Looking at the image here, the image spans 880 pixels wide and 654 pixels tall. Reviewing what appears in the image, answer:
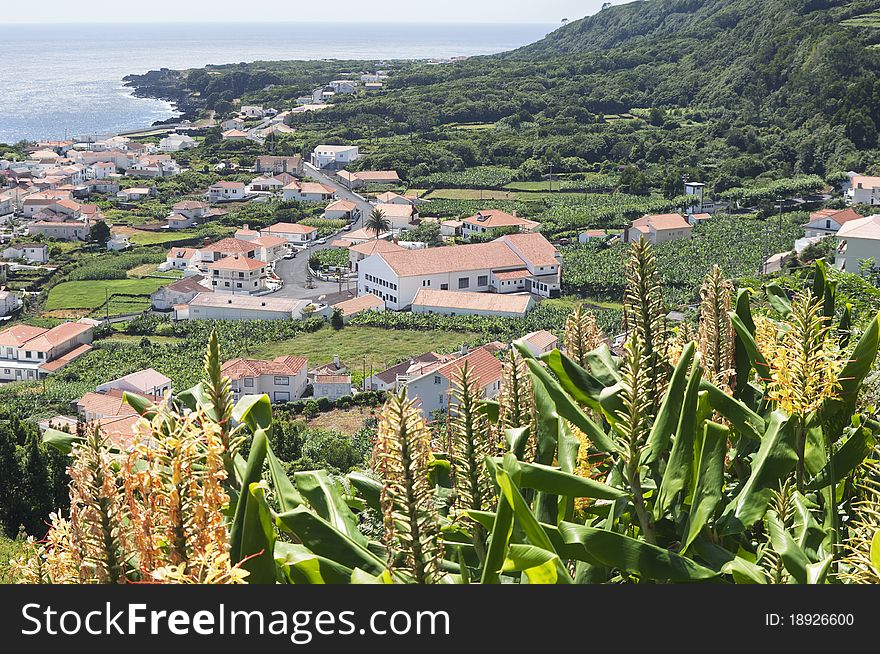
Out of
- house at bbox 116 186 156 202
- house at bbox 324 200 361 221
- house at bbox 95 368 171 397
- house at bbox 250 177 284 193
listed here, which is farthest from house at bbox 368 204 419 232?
house at bbox 95 368 171 397

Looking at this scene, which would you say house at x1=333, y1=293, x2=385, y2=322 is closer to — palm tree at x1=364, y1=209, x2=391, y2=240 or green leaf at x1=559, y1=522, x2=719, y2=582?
palm tree at x1=364, y1=209, x2=391, y2=240

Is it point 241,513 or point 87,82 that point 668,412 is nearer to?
point 241,513

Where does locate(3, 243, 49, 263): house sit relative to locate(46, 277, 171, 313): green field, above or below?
above

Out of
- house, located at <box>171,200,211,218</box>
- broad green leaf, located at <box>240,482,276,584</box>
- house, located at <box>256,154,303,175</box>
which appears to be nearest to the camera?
broad green leaf, located at <box>240,482,276,584</box>

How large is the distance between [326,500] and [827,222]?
45.2 meters

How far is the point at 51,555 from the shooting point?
1.63 meters

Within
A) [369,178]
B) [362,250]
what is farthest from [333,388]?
[369,178]

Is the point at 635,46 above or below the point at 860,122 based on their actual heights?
above

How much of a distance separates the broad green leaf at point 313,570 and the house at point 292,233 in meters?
46.9

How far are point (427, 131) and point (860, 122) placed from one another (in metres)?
30.5

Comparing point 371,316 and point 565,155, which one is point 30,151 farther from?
point 371,316

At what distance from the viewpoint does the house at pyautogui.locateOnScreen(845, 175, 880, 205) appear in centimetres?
5044

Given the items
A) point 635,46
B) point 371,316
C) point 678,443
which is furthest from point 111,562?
point 635,46

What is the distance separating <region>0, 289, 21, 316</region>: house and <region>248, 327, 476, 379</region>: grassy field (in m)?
11.7
